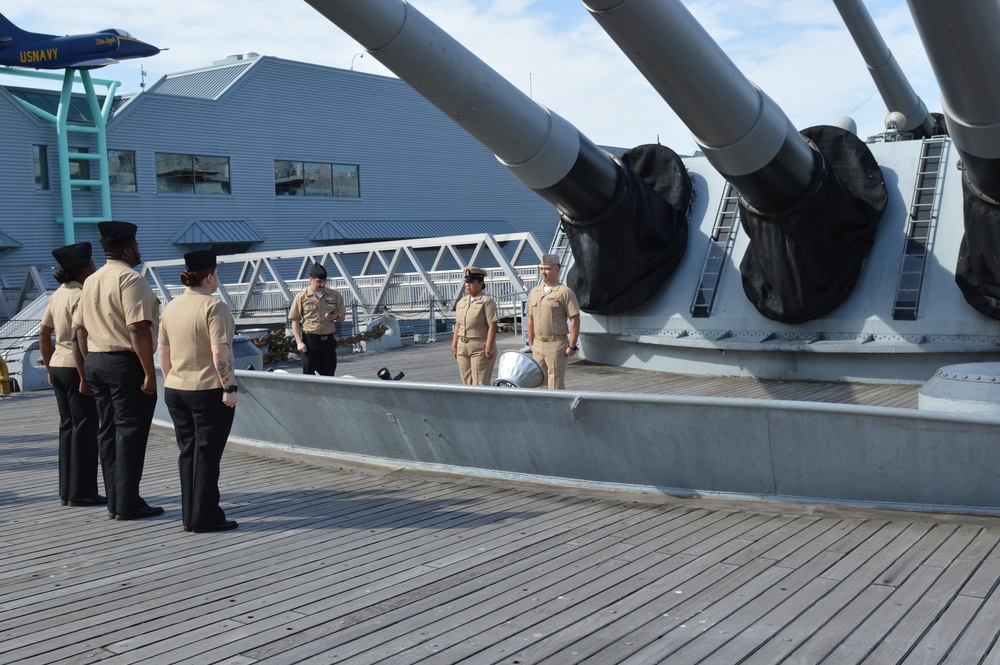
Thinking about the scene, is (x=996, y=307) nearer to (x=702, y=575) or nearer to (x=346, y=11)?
(x=702, y=575)

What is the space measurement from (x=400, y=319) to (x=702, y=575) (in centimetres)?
1659

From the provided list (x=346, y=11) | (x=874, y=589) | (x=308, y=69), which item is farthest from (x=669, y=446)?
(x=308, y=69)

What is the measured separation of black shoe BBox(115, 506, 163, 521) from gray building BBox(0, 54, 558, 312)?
22.7m

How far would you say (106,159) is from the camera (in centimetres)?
2786

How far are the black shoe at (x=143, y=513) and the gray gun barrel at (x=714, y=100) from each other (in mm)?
3450

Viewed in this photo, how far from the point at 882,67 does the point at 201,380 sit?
376 inches

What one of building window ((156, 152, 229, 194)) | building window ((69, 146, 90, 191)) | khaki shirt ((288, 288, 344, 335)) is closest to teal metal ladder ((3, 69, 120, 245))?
building window ((69, 146, 90, 191))

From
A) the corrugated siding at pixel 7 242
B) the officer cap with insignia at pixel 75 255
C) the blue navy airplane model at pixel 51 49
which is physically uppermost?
the blue navy airplane model at pixel 51 49

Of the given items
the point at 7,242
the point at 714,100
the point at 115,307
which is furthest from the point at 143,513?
the point at 7,242

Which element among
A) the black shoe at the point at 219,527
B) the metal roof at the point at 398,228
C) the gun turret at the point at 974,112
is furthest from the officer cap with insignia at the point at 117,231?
the metal roof at the point at 398,228

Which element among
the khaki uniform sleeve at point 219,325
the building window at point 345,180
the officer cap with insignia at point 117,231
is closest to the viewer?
the khaki uniform sleeve at point 219,325

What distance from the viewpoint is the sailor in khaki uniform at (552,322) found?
7.42 m

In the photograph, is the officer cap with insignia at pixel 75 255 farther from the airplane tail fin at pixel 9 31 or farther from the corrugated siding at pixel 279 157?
the airplane tail fin at pixel 9 31

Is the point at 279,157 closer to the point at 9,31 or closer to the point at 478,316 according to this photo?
the point at 9,31
